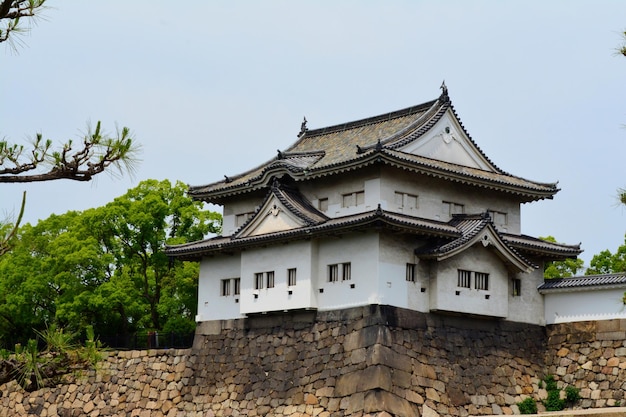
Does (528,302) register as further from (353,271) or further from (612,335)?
(353,271)

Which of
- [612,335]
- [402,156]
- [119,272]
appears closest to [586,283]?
[612,335]

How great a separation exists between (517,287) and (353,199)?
18.7 ft

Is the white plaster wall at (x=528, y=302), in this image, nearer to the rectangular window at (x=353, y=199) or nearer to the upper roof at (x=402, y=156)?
the upper roof at (x=402, y=156)

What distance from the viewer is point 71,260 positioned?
1612 inches

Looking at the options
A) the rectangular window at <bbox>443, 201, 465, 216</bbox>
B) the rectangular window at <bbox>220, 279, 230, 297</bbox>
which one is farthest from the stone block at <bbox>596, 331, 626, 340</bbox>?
the rectangular window at <bbox>220, 279, 230, 297</bbox>

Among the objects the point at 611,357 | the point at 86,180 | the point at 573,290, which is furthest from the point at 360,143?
the point at 86,180

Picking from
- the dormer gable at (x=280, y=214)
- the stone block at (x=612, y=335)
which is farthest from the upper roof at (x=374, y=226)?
the stone block at (x=612, y=335)

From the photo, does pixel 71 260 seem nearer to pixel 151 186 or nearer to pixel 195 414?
pixel 151 186

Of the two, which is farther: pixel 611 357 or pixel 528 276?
pixel 528 276

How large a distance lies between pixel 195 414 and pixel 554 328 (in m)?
11.1

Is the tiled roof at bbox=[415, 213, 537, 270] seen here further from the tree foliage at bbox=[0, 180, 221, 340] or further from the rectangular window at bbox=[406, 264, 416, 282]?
the tree foliage at bbox=[0, 180, 221, 340]

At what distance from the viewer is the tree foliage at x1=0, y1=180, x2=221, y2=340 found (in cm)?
4059

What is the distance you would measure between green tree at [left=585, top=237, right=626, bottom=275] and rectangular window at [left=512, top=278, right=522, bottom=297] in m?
11.9

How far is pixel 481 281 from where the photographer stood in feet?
95.9
